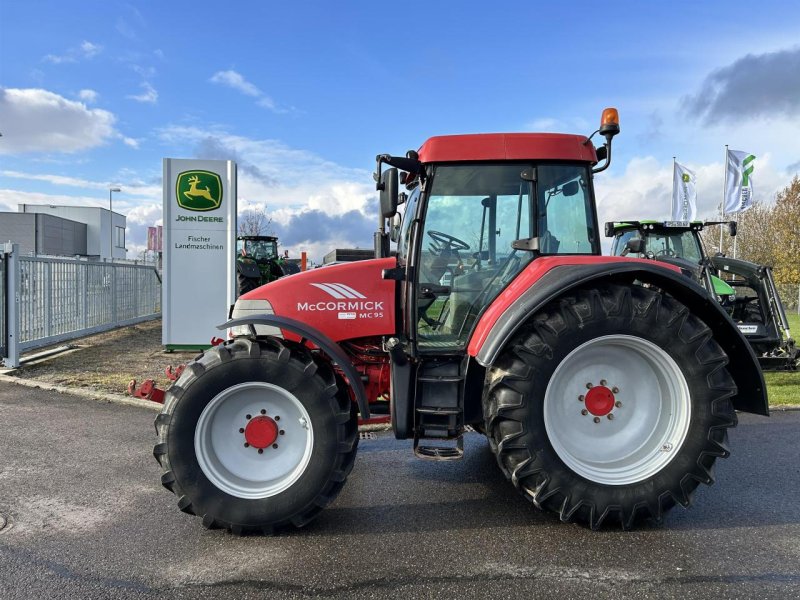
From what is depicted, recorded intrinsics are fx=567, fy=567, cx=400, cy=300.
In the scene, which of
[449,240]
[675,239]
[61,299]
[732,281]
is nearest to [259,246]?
[61,299]

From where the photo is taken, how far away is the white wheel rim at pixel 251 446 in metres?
3.37

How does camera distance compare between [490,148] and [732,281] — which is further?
[732,281]

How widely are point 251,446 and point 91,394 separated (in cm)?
456

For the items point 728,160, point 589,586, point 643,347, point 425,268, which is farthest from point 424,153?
point 728,160

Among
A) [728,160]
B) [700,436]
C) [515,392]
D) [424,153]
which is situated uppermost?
[728,160]

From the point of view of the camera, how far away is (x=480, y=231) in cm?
377

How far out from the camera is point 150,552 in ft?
10.2

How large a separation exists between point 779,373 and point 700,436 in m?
6.81

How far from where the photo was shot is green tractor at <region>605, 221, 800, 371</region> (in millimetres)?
8461

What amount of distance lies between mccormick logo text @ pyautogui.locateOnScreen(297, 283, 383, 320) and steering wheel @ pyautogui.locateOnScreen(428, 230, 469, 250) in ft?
1.92

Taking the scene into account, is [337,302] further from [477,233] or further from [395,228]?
[477,233]

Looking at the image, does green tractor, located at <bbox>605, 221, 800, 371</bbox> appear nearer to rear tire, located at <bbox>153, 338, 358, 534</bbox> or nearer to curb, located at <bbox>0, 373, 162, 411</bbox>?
rear tire, located at <bbox>153, 338, 358, 534</bbox>

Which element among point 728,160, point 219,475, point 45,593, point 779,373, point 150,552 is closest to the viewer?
point 45,593

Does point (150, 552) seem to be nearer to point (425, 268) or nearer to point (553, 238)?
point (425, 268)
